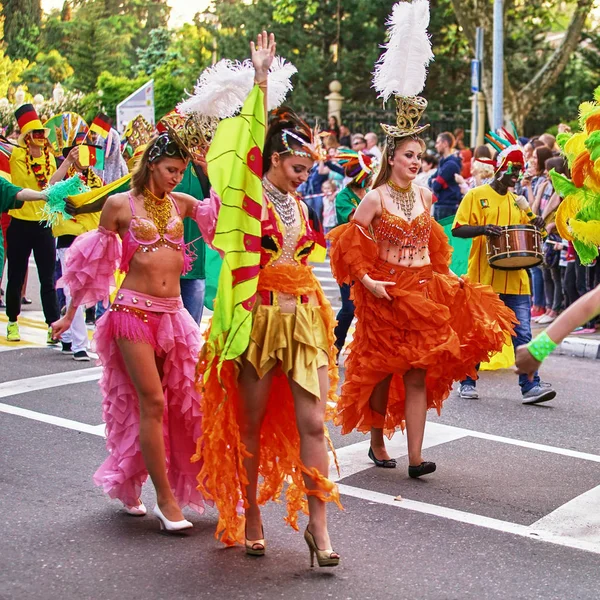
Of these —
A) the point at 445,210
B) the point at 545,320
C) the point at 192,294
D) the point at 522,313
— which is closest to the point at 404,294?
the point at 192,294

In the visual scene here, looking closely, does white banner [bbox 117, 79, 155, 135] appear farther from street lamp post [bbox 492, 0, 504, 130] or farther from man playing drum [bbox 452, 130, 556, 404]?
man playing drum [bbox 452, 130, 556, 404]

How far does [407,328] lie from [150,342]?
1.80m

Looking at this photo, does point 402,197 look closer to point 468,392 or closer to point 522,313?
point 522,313

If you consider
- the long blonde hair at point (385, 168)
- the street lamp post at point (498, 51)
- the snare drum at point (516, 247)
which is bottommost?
the snare drum at point (516, 247)

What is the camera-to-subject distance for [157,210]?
5441 millimetres

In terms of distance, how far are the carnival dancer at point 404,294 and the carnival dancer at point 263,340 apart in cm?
132

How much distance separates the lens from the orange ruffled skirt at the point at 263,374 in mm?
4840

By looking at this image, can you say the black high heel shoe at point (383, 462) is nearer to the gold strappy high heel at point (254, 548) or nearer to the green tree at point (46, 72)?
the gold strappy high heel at point (254, 548)

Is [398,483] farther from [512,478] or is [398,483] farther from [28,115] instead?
[28,115]

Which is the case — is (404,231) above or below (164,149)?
below

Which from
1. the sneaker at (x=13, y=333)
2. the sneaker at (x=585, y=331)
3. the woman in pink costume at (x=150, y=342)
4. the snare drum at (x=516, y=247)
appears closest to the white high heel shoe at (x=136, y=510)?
the woman in pink costume at (x=150, y=342)

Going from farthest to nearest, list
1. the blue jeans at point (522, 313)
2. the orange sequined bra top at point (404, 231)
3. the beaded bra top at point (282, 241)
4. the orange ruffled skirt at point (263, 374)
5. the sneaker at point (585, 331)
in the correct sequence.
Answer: the sneaker at point (585, 331)
the blue jeans at point (522, 313)
the orange sequined bra top at point (404, 231)
the beaded bra top at point (282, 241)
the orange ruffled skirt at point (263, 374)

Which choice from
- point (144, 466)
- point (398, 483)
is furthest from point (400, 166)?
point (144, 466)

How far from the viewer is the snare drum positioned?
8305mm
